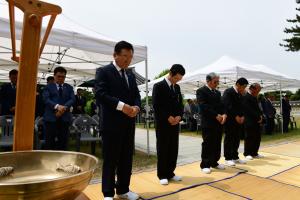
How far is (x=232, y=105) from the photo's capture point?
5.18 m

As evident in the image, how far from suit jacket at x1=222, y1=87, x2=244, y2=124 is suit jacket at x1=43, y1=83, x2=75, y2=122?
2684 mm

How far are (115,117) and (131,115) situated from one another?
0.23 m

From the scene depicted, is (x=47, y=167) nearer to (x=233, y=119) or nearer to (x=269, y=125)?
(x=233, y=119)

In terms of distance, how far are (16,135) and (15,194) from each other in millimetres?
448

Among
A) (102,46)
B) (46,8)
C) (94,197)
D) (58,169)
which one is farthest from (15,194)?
(102,46)

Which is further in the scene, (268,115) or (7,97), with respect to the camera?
(268,115)

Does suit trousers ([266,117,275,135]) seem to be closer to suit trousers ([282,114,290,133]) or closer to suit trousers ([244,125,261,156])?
suit trousers ([282,114,290,133])

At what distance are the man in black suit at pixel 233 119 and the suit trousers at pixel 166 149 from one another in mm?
1527

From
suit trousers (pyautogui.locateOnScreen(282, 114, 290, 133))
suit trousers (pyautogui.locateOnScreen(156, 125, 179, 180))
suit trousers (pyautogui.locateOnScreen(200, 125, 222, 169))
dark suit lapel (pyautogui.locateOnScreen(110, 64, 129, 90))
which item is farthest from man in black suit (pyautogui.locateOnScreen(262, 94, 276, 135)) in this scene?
dark suit lapel (pyautogui.locateOnScreen(110, 64, 129, 90))

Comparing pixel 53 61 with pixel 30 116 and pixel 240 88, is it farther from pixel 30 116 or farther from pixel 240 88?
pixel 30 116

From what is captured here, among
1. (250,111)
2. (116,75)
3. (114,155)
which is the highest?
(116,75)

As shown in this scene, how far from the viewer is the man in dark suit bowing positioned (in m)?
4.39

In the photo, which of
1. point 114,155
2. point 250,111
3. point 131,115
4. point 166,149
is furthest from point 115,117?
point 250,111

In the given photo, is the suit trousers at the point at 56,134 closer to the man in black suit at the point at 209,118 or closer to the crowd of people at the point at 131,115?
the crowd of people at the point at 131,115
